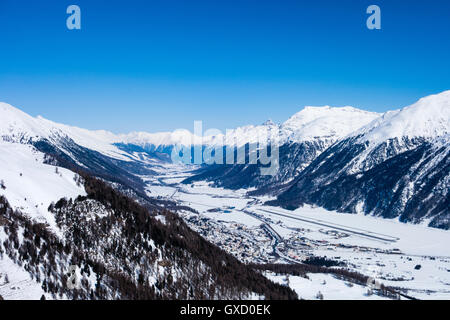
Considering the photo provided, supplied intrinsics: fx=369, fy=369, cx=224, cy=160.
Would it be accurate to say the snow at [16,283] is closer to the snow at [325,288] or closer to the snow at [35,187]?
the snow at [35,187]

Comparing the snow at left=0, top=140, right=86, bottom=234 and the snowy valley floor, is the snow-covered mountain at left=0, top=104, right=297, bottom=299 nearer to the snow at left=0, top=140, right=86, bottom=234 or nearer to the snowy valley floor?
the snow at left=0, top=140, right=86, bottom=234

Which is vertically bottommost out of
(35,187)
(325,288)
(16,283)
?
(325,288)

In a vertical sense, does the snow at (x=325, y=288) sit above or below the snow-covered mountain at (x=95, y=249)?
below

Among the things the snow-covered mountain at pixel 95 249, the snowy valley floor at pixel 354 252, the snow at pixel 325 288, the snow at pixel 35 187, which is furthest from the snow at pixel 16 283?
the snowy valley floor at pixel 354 252

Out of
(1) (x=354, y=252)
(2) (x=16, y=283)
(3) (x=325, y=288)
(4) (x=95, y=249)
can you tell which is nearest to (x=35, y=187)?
(4) (x=95, y=249)

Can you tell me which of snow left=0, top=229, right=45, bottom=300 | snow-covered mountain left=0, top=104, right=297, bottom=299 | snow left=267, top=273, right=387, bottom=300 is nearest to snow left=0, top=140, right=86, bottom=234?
snow-covered mountain left=0, top=104, right=297, bottom=299

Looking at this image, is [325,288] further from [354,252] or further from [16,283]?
[16,283]
